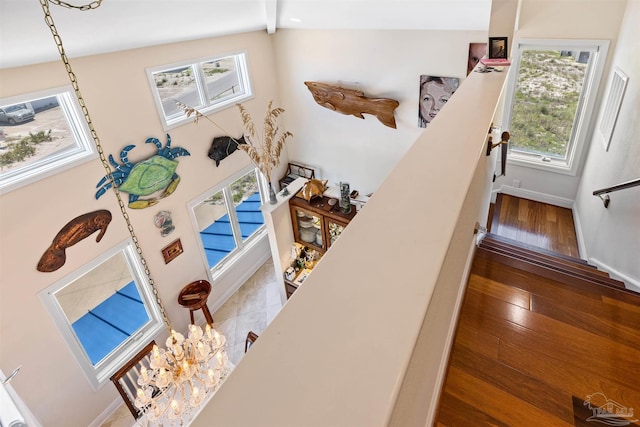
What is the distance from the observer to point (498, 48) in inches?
130

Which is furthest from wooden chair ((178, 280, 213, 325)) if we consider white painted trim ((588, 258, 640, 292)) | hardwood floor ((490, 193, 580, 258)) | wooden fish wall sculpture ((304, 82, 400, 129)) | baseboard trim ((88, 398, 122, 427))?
white painted trim ((588, 258, 640, 292))

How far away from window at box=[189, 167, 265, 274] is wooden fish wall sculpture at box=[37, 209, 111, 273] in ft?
4.59

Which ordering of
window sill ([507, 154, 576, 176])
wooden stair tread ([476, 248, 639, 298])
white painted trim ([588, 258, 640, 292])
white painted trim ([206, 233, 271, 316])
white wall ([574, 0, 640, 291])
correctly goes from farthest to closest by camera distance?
white painted trim ([206, 233, 271, 316]) < window sill ([507, 154, 576, 176]) < white wall ([574, 0, 640, 291]) < white painted trim ([588, 258, 640, 292]) < wooden stair tread ([476, 248, 639, 298])

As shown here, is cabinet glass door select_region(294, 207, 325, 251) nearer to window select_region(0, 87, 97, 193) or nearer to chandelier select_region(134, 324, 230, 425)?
chandelier select_region(134, 324, 230, 425)

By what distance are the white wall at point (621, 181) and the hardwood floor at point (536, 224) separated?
32cm

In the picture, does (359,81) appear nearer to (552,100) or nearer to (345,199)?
(345,199)

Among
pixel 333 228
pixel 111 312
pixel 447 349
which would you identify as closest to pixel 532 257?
pixel 447 349

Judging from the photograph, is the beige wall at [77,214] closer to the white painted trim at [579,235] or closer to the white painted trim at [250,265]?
the white painted trim at [250,265]

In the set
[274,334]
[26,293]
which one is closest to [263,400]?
[274,334]

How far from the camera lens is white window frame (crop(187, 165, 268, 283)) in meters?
5.26

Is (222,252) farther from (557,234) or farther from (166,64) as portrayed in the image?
(557,234)

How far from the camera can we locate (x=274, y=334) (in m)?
0.70

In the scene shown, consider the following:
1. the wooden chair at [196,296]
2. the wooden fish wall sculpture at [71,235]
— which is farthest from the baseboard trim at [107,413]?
the wooden fish wall sculpture at [71,235]

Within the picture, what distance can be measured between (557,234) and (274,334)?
5599 millimetres
